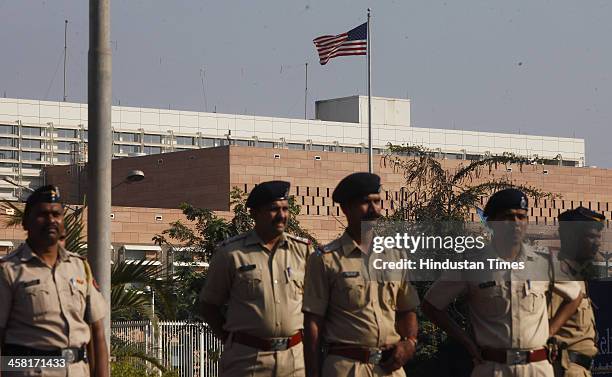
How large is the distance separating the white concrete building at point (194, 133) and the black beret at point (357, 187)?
106 m

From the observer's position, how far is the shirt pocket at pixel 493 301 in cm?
805

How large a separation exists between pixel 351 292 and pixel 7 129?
115 m

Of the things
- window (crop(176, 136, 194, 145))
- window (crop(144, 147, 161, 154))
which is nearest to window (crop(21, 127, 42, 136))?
window (crop(144, 147, 161, 154))

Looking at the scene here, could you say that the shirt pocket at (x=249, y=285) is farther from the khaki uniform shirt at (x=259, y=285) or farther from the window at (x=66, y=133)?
the window at (x=66, y=133)

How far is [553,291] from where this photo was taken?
8.66 m

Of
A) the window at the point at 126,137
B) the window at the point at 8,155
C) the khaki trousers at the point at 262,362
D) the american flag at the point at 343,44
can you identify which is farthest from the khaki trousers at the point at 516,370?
the window at the point at 8,155

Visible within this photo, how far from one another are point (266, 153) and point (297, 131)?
110 feet

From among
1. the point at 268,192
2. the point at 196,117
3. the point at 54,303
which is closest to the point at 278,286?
the point at 268,192

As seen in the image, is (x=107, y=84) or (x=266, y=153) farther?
(x=266, y=153)

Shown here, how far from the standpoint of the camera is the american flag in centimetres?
5422

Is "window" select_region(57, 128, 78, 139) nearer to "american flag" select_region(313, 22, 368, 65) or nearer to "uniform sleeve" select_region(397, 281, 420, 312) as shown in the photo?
"american flag" select_region(313, 22, 368, 65)

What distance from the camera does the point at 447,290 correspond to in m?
8.24

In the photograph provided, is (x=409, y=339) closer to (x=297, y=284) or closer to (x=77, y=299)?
(x=297, y=284)

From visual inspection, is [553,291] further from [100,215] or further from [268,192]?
[100,215]
